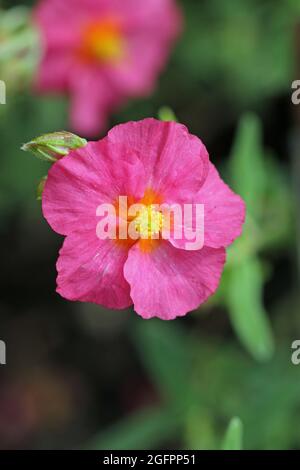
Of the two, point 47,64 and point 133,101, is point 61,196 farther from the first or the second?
point 133,101

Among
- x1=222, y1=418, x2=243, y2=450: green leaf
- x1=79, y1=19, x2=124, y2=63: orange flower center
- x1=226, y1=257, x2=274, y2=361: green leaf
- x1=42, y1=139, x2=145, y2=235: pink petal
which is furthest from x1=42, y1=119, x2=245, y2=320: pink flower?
x1=79, y1=19, x2=124, y2=63: orange flower center

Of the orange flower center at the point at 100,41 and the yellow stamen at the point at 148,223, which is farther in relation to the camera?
the orange flower center at the point at 100,41

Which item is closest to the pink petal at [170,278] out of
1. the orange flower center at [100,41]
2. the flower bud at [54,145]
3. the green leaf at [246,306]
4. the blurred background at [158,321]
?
the flower bud at [54,145]

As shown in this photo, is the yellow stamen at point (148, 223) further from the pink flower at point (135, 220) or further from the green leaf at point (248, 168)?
the green leaf at point (248, 168)

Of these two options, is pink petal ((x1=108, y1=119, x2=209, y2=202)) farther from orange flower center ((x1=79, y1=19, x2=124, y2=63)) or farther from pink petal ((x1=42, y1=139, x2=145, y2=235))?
orange flower center ((x1=79, y1=19, x2=124, y2=63))

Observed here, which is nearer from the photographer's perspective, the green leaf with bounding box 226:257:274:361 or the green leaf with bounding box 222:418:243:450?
the green leaf with bounding box 222:418:243:450

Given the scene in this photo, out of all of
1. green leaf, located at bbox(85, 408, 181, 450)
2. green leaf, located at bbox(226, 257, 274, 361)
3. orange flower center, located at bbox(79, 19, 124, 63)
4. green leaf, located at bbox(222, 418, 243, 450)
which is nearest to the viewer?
green leaf, located at bbox(222, 418, 243, 450)
